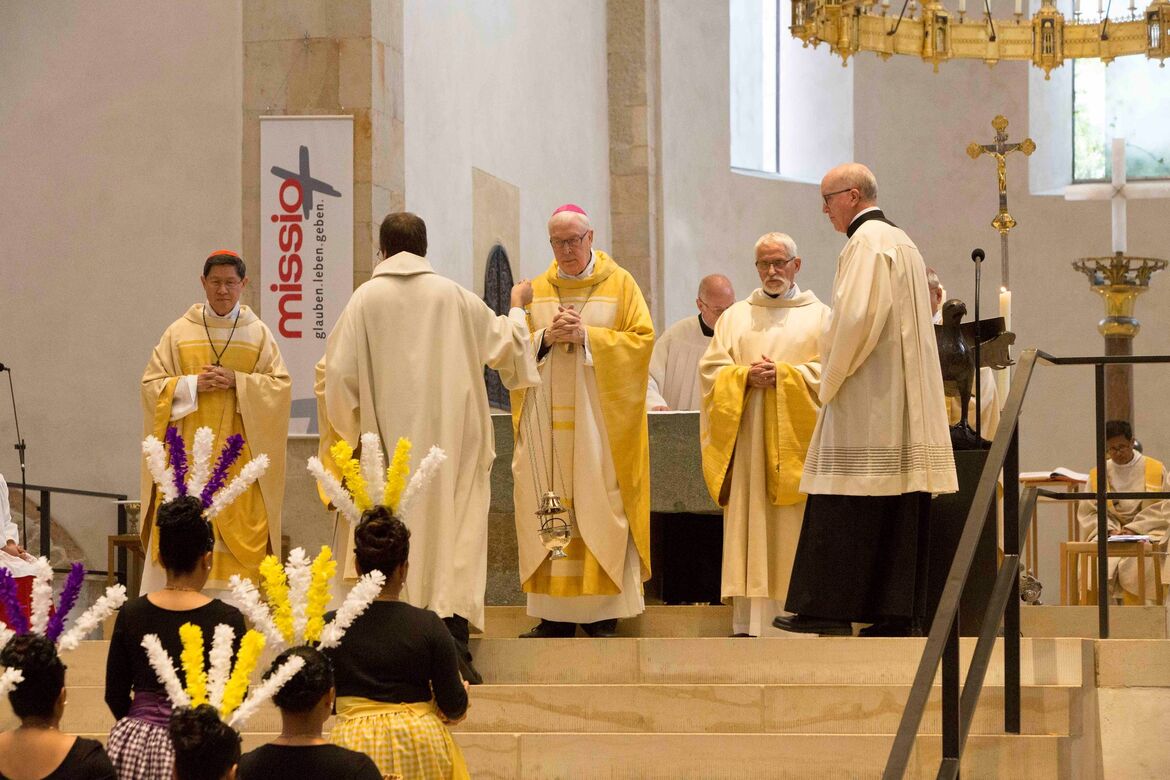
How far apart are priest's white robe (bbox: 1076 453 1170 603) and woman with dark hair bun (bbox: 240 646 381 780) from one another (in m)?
9.23

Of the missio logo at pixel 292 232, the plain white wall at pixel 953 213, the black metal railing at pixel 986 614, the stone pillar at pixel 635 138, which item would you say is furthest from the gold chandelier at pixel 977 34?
the black metal railing at pixel 986 614

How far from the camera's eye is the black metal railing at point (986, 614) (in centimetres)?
457

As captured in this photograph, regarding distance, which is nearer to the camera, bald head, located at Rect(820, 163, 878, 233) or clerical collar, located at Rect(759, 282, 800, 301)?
bald head, located at Rect(820, 163, 878, 233)

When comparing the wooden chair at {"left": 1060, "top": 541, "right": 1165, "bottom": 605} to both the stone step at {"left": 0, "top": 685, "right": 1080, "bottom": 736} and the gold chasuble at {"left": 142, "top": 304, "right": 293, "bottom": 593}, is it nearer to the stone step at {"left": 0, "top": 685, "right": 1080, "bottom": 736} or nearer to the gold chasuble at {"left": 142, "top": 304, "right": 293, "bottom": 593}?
the stone step at {"left": 0, "top": 685, "right": 1080, "bottom": 736}

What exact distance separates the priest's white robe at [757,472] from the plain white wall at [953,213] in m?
8.59

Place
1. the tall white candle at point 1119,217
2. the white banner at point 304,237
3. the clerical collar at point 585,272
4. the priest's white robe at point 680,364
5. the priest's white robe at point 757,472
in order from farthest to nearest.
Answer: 1. the tall white candle at point 1119,217
2. the white banner at point 304,237
3. the priest's white robe at point 680,364
4. the clerical collar at point 585,272
5. the priest's white robe at point 757,472

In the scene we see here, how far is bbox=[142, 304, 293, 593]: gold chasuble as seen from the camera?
27.6 feet

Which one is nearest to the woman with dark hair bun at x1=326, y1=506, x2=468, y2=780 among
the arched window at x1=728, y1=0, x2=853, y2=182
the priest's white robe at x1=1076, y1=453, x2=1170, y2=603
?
the priest's white robe at x1=1076, y1=453, x2=1170, y2=603

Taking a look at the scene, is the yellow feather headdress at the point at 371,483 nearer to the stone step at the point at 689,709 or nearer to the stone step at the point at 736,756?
the stone step at the point at 736,756

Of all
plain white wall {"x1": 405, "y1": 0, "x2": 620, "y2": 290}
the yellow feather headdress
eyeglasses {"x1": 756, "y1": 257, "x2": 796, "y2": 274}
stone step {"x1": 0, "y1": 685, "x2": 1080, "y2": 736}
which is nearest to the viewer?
the yellow feather headdress

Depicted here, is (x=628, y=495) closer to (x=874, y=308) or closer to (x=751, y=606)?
(x=751, y=606)

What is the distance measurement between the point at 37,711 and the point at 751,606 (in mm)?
4258

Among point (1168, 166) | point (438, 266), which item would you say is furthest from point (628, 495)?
point (1168, 166)

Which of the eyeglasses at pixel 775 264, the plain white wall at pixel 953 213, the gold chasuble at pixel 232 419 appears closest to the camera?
the eyeglasses at pixel 775 264
